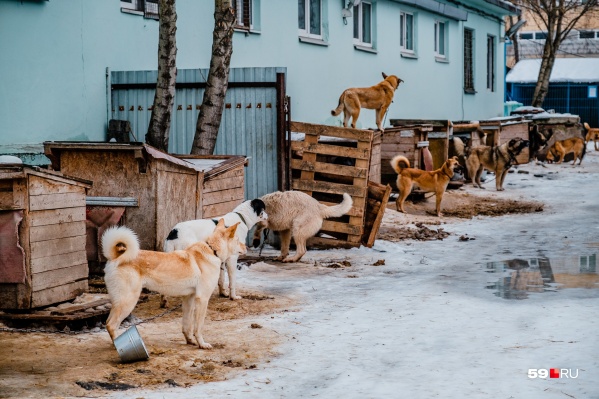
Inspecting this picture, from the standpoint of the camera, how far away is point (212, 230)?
8.21m

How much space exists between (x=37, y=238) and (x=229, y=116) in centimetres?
469

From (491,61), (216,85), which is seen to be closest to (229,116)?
(216,85)

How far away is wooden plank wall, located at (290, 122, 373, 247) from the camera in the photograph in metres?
11.6

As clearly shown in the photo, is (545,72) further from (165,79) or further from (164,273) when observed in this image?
(164,273)

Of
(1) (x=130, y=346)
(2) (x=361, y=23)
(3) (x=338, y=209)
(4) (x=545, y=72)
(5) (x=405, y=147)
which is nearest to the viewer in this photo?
(1) (x=130, y=346)

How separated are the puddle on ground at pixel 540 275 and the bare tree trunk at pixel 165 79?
412 centimetres

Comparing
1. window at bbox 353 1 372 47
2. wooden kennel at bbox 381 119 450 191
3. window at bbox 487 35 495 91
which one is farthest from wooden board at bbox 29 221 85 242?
window at bbox 487 35 495 91

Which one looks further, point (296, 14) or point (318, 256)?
point (296, 14)

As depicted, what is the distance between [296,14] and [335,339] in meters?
10.6

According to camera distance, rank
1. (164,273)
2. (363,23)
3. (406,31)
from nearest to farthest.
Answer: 1. (164,273)
2. (363,23)
3. (406,31)

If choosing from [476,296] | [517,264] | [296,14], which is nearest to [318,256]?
[517,264]

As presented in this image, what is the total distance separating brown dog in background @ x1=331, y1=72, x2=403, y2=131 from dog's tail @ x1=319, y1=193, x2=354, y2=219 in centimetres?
377

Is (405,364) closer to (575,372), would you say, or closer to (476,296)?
(575,372)

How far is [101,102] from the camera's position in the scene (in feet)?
38.1
